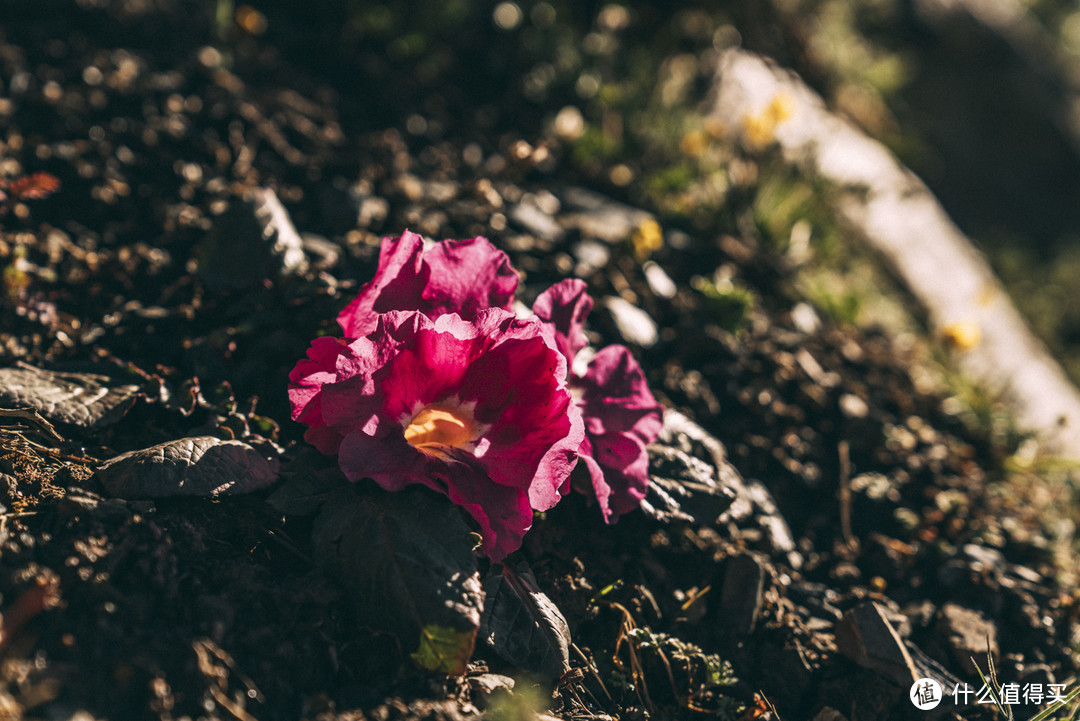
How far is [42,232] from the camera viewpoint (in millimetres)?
2127

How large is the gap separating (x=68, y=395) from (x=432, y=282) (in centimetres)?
82

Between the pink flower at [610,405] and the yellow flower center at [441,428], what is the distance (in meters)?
0.27

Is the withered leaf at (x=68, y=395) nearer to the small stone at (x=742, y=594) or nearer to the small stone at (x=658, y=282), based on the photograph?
the small stone at (x=742, y=594)

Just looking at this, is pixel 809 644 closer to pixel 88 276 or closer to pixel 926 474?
pixel 926 474

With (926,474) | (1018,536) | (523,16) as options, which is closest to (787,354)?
(926,474)

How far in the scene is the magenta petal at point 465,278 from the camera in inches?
62.7

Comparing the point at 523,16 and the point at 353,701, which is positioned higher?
the point at 523,16

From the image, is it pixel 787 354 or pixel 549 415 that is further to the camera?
pixel 787 354

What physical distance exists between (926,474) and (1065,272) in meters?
4.74

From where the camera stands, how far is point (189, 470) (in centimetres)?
144

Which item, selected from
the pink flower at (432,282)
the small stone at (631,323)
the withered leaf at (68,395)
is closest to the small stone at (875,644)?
the small stone at (631,323)

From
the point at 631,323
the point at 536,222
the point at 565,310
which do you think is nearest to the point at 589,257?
the point at 536,222

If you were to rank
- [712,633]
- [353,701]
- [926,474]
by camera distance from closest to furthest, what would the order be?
[353,701] → [712,633] → [926,474]

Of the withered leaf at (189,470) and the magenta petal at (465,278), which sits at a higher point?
the magenta petal at (465,278)
